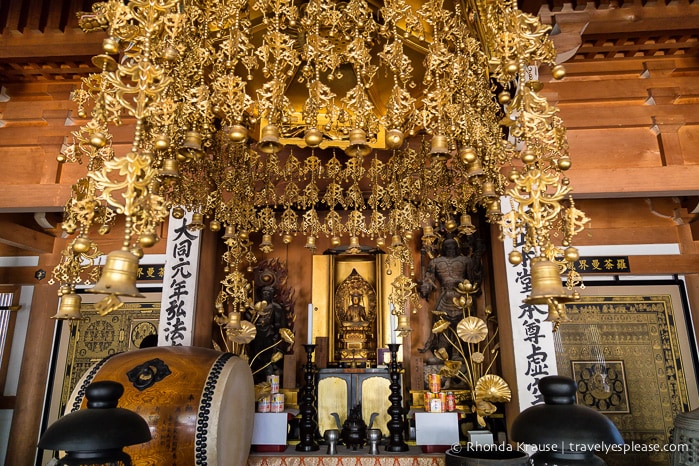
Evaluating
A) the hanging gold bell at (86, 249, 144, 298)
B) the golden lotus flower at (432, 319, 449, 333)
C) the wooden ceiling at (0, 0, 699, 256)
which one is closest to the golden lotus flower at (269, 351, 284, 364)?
the golden lotus flower at (432, 319, 449, 333)

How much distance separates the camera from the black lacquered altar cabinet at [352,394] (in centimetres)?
434

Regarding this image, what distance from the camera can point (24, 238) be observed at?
488 centimetres

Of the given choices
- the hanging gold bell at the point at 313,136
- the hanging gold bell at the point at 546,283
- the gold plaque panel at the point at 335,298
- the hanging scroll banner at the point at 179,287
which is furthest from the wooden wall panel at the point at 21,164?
the hanging gold bell at the point at 546,283

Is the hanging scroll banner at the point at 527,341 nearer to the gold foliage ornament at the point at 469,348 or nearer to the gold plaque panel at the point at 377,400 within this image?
the gold foliage ornament at the point at 469,348

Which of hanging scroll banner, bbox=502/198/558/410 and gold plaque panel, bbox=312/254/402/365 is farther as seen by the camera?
gold plaque panel, bbox=312/254/402/365

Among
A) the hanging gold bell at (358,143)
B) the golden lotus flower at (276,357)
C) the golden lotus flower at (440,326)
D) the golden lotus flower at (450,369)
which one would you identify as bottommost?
the golden lotus flower at (450,369)

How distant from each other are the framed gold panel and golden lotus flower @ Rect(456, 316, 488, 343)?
1.13m

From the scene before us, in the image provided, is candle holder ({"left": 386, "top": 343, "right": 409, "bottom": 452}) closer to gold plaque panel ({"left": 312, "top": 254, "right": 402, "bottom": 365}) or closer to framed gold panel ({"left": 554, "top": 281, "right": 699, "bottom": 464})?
gold plaque panel ({"left": 312, "top": 254, "right": 402, "bottom": 365})

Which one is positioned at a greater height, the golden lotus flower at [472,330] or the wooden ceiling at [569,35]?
the wooden ceiling at [569,35]

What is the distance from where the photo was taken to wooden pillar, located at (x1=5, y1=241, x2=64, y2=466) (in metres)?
4.62

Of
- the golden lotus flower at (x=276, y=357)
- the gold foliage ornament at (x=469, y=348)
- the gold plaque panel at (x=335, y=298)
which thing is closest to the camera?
the gold foliage ornament at (x=469, y=348)

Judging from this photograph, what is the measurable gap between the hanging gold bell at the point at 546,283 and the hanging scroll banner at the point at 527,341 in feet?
6.86

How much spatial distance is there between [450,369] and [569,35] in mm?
3211

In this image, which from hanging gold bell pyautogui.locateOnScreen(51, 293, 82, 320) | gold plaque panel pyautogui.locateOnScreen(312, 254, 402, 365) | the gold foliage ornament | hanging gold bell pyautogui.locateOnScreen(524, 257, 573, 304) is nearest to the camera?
hanging gold bell pyautogui.locateOnScreen(524, 257, 573, 304)
